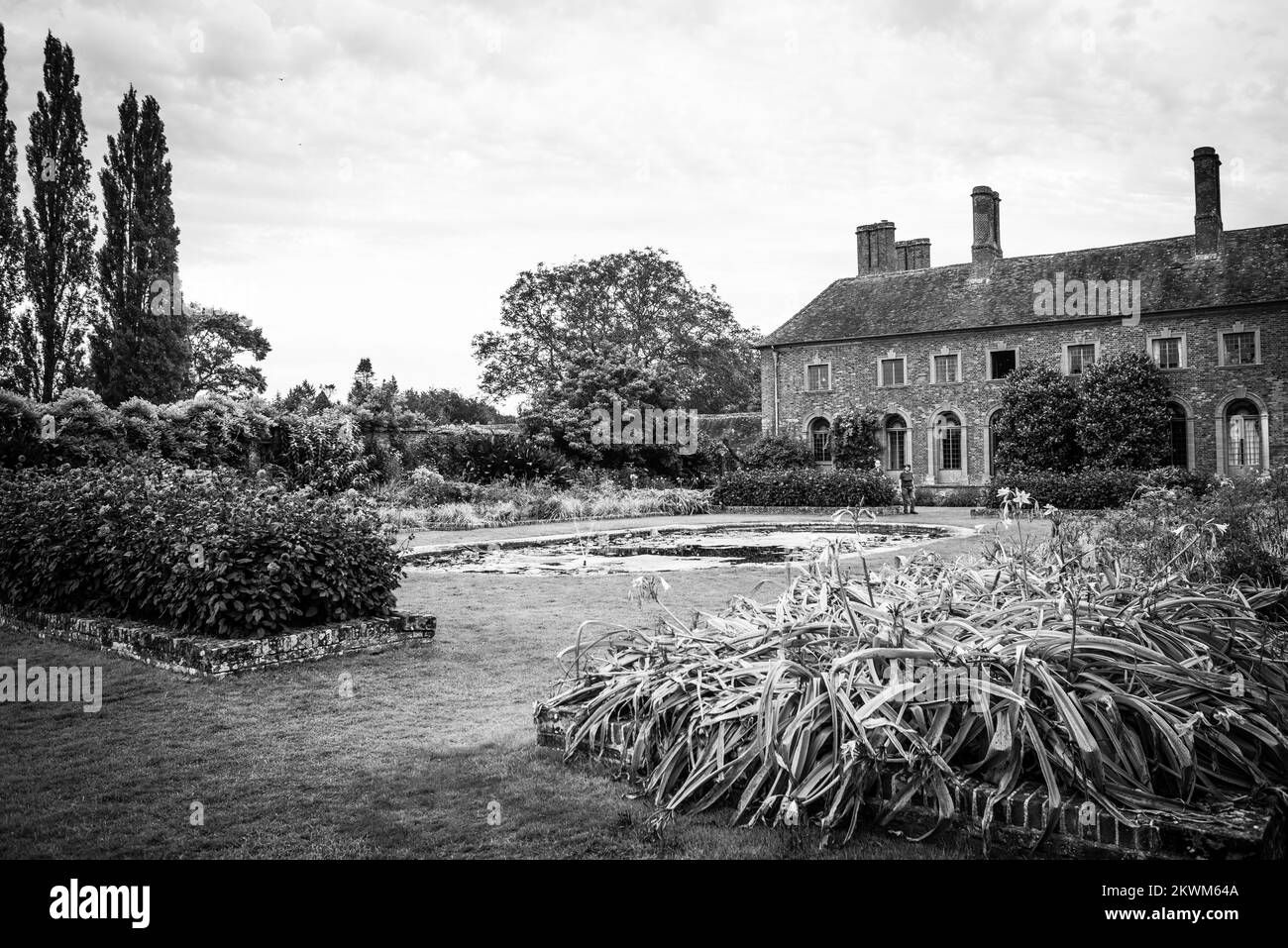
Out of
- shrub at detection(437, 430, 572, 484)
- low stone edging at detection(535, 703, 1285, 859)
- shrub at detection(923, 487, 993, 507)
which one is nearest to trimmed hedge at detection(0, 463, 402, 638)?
low stone edging at detection(535, 703, 1285, 859)

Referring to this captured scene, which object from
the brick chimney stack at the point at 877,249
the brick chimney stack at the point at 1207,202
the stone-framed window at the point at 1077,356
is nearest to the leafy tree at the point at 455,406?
the brick chimney stack at the point at 877,249

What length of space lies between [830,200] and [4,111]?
28171 mm

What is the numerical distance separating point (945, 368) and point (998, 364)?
185cm

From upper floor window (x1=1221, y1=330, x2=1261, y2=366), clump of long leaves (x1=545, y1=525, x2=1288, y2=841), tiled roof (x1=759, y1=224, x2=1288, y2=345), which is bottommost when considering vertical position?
clump of long leaves (x1=545, y1=525, x2=1288, y2=841)

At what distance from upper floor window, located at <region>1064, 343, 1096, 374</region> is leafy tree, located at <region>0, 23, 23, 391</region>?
3373 cm

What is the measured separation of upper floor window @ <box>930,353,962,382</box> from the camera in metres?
32.6

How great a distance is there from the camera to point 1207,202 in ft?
96.1

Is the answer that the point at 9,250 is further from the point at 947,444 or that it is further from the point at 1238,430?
the point at 1238,430

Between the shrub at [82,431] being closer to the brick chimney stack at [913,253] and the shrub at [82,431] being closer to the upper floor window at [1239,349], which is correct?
the brick chimney stack at [913,253]

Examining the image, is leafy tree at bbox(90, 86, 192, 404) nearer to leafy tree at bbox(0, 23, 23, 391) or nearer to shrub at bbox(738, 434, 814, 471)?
leafy tree at bbox(0, 23, 23, 391)

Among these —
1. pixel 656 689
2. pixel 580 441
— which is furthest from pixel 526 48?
pixel 580 441

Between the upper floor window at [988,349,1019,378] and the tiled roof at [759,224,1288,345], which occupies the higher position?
the tiled roof at [759,224,1288,345]

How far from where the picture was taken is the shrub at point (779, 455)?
32.8 metres
